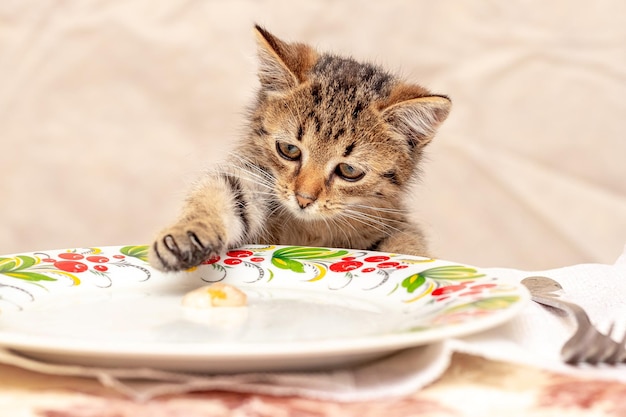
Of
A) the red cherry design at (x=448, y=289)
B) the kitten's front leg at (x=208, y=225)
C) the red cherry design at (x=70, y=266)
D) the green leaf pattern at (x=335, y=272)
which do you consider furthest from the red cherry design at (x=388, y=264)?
the red cherry design at (x=70, y=266)

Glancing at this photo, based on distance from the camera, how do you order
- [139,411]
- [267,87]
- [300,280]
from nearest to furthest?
[139,411]
[300,280]
[267,87]

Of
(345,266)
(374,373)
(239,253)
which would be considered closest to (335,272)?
(345,266)

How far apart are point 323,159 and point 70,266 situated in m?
0.54

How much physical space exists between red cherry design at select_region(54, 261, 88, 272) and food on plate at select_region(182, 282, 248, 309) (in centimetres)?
27

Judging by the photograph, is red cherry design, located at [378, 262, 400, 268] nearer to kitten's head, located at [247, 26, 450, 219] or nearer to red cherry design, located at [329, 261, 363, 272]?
red cherry design, located at [329, 261, 363, 272]

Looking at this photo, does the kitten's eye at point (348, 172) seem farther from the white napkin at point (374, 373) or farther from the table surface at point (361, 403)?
the table surface at point (361, 403)

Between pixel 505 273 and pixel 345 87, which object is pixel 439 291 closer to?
pixel 505 273

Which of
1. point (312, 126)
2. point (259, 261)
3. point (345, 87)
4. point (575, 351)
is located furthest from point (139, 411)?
point (345, 87)

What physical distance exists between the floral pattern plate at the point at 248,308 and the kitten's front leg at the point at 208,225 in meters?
0.05

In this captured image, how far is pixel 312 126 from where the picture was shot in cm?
151

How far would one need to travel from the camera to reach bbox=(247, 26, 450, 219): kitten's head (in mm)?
1501

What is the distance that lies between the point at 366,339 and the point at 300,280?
0.49 metres

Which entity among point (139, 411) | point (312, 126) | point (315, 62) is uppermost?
point (315, 62)

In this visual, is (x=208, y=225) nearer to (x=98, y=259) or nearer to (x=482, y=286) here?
(x=98, y=259)
